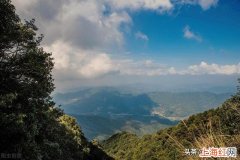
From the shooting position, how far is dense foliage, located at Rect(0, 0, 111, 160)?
1749cm

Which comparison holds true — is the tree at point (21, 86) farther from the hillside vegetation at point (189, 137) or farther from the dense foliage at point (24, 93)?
the hillside vegetation at point (189, 137)

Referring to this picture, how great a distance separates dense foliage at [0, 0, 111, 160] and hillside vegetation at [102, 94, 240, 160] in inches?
287

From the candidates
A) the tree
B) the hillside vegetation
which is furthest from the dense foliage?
the hillside vegetation

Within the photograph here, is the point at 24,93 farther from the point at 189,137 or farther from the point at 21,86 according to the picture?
the point at 189,137

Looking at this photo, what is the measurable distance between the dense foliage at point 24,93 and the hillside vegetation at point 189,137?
7293mm

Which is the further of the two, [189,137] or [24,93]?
[24,93]

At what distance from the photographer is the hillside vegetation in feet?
21.2

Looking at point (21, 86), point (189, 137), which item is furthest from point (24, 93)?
point (189, 137)

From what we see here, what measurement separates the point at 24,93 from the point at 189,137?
43.8 feet

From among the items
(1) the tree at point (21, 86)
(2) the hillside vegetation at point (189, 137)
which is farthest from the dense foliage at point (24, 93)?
(2) the hillside vegetation at point (189, 137)

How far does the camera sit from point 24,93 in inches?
787

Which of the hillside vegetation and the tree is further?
the tree

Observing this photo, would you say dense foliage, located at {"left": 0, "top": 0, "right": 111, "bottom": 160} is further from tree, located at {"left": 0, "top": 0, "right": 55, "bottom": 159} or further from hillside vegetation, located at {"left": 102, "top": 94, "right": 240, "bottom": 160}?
hillside vegetation, located at {"left": 102, "top": 94, "right": 240, "bottom": 160}

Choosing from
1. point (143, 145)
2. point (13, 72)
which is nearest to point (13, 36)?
point (13, 72)
